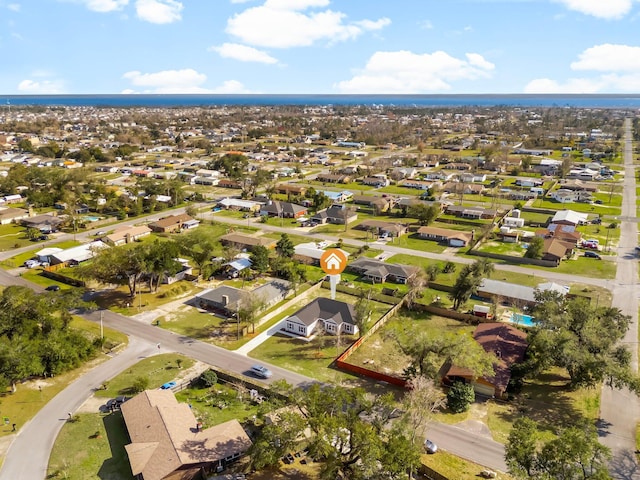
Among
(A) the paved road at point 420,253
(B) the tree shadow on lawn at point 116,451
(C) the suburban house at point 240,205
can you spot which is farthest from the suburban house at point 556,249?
(B) the tree shadow on lawn at point 116,451

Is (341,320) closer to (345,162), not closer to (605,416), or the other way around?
(605,416)

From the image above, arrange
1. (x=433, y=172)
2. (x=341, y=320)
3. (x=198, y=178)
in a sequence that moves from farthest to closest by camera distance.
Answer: (x=433, y=172)
(x=198, y=178)
(x=341, y=320)

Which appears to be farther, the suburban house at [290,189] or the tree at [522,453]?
the suburban house at [290,189]

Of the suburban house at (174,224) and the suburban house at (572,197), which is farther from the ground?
the suburban house at (572,197)

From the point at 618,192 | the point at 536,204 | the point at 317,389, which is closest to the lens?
the point at 317,389

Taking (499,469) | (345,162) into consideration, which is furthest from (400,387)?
(345,162)

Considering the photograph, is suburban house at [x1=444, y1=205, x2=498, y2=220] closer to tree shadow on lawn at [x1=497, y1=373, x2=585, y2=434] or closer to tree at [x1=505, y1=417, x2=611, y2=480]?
tree shadow on lawn at [x1=497, y1=373, x2=585, y2=434]

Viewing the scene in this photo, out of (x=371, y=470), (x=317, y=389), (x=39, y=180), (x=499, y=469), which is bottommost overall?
(x=499, y=469)

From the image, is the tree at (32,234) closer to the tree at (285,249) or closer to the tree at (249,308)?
the tree at (285,249)
